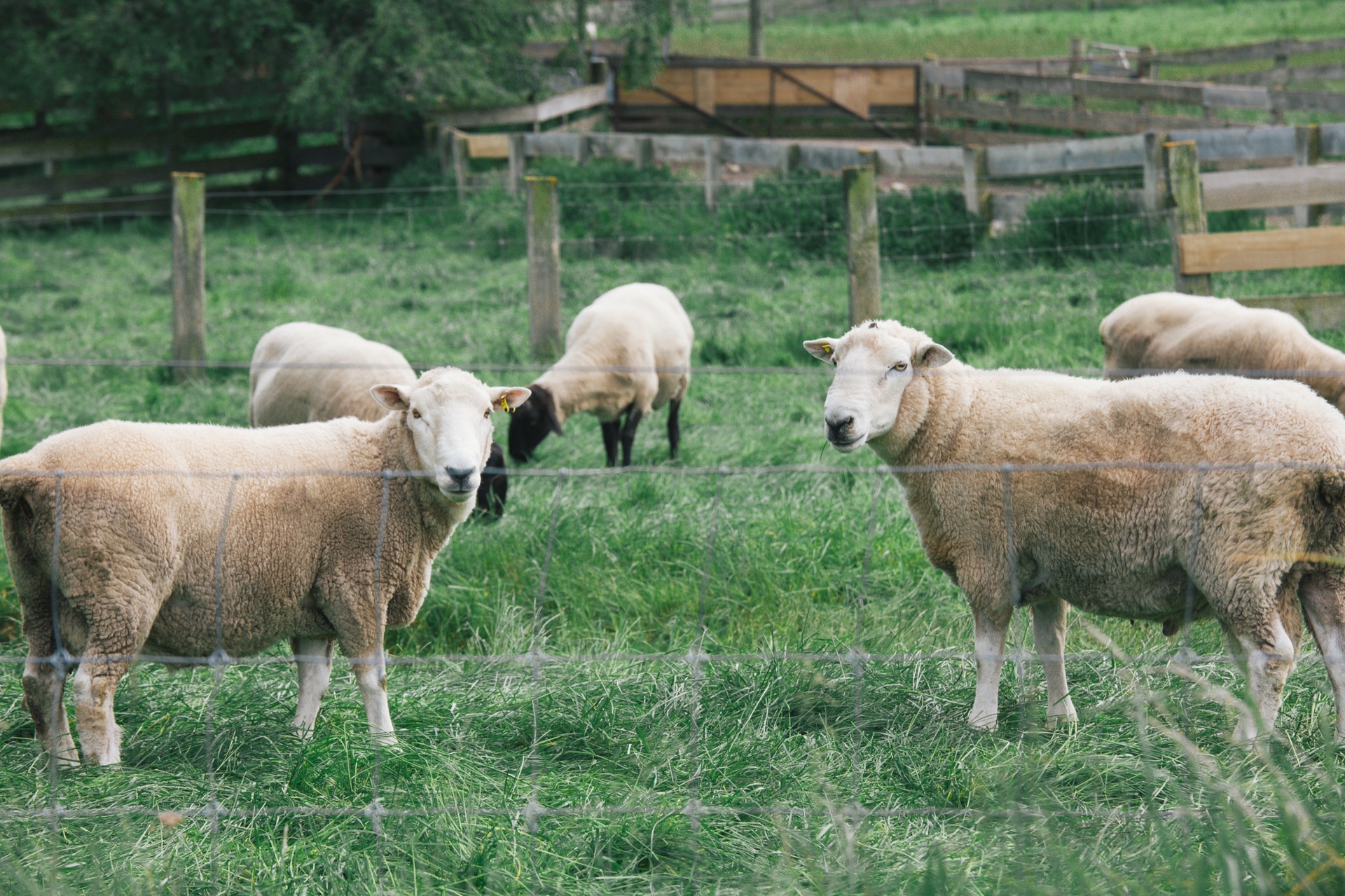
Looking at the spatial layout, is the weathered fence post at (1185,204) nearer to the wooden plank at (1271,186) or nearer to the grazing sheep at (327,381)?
the wooden plank at (1271,186)

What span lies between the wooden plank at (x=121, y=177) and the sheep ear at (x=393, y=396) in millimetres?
13976

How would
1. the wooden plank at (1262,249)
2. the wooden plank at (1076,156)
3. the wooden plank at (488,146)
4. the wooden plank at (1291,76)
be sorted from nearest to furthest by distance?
1. the wooden plank at (1262,249)
2. the wooden plank at (1076,156)
3. the wooden plank at (488,146)
4. the wooden plank at (1291,76)

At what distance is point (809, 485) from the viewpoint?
6.20 meters

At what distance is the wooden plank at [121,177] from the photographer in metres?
16.4

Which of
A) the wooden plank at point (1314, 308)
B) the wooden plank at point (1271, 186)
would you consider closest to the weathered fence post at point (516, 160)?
the wooden plank at point (1271, 186)

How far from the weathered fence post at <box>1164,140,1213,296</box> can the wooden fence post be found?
351 inches

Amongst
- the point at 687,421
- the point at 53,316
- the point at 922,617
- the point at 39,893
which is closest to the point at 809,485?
the point at 922,617

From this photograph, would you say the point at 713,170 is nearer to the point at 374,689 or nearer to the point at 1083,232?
the point at 1083,232

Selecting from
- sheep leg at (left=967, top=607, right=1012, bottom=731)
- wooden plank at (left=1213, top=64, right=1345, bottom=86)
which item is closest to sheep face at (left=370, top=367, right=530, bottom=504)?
sheep leg at (left=967, top=607, right=1012, bottom=731)

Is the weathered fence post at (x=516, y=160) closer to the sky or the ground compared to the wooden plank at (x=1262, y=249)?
closer to the sky

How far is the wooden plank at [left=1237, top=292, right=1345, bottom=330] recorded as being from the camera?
730 centimetres

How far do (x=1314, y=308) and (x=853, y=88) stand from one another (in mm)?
15020

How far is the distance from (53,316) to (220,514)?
26.6 feet

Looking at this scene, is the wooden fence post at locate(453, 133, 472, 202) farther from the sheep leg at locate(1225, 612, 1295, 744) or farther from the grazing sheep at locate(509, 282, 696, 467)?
the sheep leg at locate(1225, 612, 1295, 744)
